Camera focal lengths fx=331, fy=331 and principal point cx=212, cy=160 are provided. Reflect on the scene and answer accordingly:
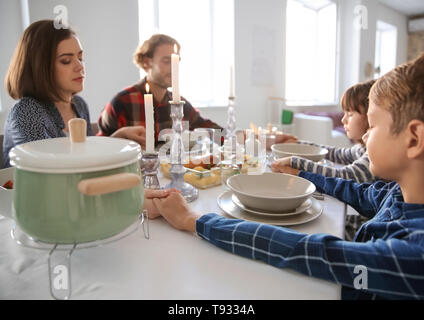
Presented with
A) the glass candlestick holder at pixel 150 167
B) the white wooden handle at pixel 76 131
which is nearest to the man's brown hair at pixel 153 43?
the glass candlestick holder at pixel 150 167

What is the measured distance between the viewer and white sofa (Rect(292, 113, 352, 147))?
453 centimetres

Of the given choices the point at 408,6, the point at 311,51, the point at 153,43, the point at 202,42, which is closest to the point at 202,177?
the point at 153,43

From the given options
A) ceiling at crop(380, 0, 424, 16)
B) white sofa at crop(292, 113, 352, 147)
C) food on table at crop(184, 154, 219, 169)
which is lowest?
white sofa at crop(292, 113, 352, 147)

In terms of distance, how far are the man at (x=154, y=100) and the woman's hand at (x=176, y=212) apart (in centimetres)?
133

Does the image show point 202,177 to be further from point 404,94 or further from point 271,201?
point 404,94

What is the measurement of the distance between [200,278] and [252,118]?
4431mm

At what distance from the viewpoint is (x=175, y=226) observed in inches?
28.6

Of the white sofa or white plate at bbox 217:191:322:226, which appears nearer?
white plate at bbox 217:191:322:226

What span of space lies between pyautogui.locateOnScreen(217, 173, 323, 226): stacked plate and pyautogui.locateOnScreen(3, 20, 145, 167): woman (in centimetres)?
69

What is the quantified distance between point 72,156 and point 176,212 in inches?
11.8

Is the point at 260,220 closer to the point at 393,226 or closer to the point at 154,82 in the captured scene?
the point at 393,226

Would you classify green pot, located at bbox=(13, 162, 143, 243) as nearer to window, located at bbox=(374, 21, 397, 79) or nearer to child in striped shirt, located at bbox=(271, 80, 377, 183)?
child in striped shirt, located at bbox=(271, 80, 377, 183)

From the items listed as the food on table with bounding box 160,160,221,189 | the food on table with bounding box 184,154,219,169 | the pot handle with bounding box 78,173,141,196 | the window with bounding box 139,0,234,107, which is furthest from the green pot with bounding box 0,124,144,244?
the window with bounding box 139,0,234,107

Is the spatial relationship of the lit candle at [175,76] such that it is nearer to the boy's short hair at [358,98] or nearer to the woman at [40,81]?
the woman at [40,81]
